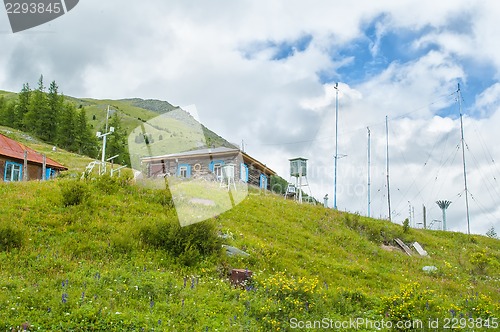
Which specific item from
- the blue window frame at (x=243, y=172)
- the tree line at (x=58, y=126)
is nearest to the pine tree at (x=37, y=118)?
the tree line at (x=58, y=126)

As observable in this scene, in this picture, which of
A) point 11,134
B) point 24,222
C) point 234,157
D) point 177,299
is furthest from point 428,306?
point 11,134

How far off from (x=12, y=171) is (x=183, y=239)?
82.9ft

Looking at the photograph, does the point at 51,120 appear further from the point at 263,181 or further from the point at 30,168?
the point at 263,181

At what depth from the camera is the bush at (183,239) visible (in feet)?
40.2

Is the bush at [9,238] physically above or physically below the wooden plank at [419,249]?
above

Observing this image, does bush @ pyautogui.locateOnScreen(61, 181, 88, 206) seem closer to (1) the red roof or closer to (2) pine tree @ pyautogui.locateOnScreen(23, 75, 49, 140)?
(1) the red roof

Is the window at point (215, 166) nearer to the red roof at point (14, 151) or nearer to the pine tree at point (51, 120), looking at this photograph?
the red roof at point (14, 151)

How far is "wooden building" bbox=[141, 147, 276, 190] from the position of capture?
38072mm

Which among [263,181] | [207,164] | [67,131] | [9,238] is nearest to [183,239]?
[9,238]

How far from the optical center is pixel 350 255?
1705cm

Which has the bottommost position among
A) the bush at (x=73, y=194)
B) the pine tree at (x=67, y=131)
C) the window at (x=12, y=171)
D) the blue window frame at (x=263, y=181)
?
the bush at (x=73, y=194)

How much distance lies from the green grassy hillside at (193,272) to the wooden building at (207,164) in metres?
17.9

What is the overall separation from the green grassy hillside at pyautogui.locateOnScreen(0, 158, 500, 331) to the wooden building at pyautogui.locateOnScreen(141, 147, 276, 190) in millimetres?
17869

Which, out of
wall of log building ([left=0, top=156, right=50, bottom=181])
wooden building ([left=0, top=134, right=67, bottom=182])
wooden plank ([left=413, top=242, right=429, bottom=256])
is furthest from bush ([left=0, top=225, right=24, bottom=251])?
wall of log building ([left=0, top=156, right=50, bottom=181])
